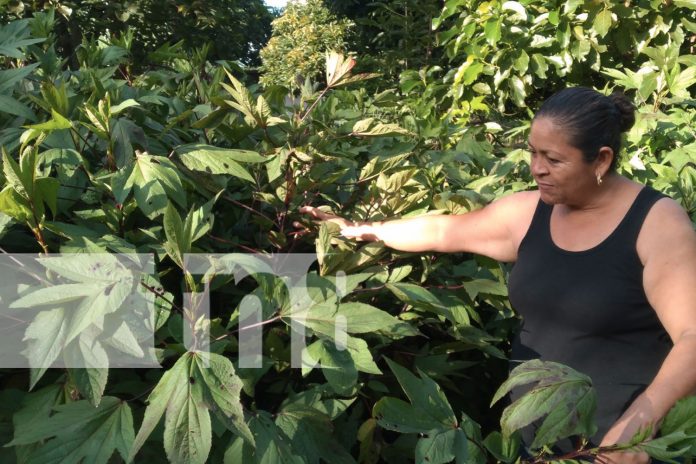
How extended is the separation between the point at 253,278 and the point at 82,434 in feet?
1.68

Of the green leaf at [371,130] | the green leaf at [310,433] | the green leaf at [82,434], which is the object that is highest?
the green leaf at [371,130]

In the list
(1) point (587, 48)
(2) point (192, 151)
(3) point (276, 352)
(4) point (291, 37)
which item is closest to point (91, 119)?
→ (2) point (192, 151)

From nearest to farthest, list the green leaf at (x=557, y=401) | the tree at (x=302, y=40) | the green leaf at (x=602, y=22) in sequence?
the green leaf at (x=557, y=401), the green leaf at (x=602, y=22), the tree at (x=302, y=40)

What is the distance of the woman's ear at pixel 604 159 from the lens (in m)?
2.06

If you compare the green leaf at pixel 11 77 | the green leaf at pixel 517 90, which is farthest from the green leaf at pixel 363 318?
the green leaf at pixel 517 90

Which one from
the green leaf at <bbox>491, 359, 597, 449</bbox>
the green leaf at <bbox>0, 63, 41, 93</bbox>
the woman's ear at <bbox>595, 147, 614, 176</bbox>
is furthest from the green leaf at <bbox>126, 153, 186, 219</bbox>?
the woman's ear at <bbox>595, 147, 614, 176</bbox>

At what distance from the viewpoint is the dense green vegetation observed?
4.10 feet

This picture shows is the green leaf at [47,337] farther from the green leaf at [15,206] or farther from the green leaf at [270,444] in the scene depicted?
the green leaf at [270,444]

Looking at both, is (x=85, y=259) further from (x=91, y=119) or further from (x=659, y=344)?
(x=659, y=344)

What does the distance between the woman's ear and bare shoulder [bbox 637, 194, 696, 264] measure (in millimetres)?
156

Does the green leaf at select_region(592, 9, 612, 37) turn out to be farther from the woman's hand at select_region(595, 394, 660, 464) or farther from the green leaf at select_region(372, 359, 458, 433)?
the green leaf at select_region(372, 359, 458, 433)

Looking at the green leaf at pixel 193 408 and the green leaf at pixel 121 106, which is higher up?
the green leaf at pixel 121 106

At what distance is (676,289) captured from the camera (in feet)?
6.08

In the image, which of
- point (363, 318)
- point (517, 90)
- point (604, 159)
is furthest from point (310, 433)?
point (517, 90)
